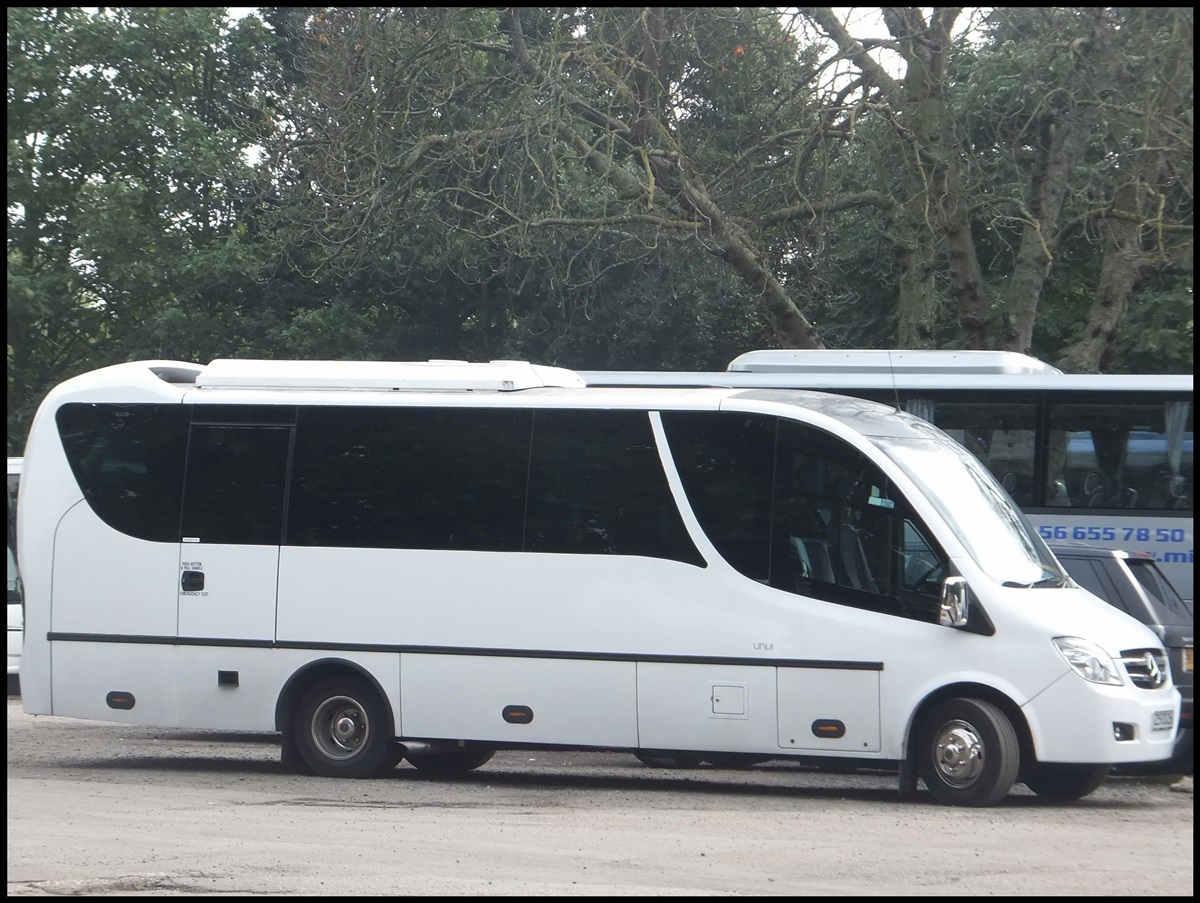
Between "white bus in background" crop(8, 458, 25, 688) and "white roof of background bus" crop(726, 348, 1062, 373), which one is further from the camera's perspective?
"white bus in background" crop(8, 458, 25, 688)

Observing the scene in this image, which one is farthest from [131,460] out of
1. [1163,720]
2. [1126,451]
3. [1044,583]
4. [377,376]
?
[1126,451]

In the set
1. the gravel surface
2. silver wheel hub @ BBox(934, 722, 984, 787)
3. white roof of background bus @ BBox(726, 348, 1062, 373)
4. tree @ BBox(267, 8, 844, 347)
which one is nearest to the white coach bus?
silver wheel hub @ BBox(934, 722, 984, 787)

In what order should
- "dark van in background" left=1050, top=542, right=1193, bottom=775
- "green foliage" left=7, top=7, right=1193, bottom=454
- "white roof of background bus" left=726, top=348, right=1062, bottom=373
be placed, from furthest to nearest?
"green foliage" left=7, top=7, right=1193, bottom=454 < "white roof of background bus" left=726, top=348, right=1062, bottom=373 < "dark van in background" left=1050, top=542, right=1193, bottom=775

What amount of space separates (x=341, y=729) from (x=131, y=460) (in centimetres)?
258

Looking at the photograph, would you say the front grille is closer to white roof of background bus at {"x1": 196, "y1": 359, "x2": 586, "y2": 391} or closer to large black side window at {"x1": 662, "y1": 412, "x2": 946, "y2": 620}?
large black side window at {"x1": 662, "y1": 412, "x2": 946, "y2": 620}

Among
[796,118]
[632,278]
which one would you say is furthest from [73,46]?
[796,118]

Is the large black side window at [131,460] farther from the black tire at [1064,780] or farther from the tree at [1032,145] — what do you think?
the tree at [1032,145]

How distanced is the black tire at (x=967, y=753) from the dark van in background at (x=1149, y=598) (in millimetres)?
1447

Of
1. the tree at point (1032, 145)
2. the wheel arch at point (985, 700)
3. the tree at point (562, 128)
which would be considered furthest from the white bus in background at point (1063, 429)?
the wheel arch at point (985, 700)

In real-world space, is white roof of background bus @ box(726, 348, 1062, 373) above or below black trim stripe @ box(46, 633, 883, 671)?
above

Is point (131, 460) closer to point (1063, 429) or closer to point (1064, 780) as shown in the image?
point (1064, 780)

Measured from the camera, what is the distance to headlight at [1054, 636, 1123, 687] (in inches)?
384

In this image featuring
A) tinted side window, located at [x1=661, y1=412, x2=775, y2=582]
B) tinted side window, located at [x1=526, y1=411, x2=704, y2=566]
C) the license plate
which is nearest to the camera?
the license plate

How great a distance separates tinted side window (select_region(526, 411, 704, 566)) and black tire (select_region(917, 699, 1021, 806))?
1.98 m
